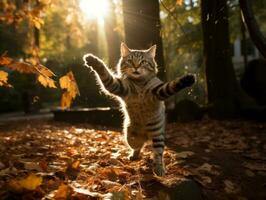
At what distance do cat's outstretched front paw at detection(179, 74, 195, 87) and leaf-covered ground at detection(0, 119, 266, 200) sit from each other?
115 centimetres

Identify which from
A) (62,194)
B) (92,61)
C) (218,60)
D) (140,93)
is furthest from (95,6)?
(62,194)

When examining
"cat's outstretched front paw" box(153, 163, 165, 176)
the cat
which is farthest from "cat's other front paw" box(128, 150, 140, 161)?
"cat's outstretched front paw" box(153, 163, 165, 176)

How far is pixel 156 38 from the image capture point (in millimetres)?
10492

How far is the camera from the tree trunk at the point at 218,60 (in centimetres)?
1206

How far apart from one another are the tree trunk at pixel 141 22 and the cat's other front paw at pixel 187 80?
5265 millimetres

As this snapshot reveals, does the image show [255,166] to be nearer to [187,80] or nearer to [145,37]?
[187,80]

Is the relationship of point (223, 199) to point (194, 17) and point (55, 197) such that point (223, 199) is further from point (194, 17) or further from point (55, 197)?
point (194, 17)

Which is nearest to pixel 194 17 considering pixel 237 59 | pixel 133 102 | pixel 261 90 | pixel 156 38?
pixel 261 90

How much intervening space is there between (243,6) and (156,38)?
3.76 metres

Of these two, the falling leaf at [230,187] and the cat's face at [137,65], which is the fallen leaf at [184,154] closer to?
the falling leaf at [230,187]

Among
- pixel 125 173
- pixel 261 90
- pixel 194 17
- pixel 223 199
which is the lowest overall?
pixel 223 199

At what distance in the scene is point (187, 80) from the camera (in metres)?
5.08

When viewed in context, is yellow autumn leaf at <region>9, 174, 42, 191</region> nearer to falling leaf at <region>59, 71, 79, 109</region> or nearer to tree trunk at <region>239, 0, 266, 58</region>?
falling leaf at <region>59, 71, 79, 109</region>

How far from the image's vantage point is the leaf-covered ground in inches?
179
